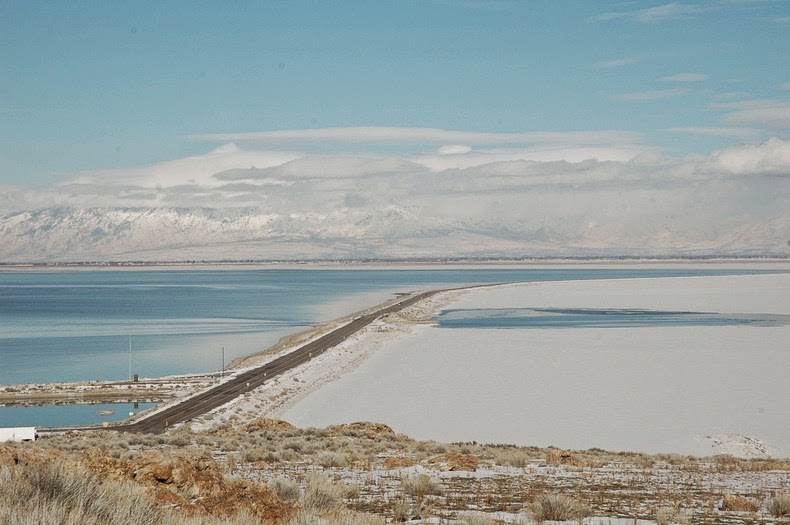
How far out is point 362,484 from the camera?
1616 centimetres

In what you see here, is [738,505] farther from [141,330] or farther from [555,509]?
[141,330]

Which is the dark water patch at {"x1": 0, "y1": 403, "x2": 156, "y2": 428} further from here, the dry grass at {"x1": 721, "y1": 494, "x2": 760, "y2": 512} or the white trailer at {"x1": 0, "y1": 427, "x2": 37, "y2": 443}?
the dry grass at {"x1": 721, "y1": 494, "x2": 760, "y2": 512}

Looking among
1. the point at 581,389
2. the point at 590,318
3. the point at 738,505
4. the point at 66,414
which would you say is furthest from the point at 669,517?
the point at 590,318

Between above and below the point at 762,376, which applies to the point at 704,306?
above

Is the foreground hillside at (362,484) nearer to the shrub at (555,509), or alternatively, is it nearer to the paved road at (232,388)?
the shrub at (555,509)

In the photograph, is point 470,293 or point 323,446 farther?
point 470,293

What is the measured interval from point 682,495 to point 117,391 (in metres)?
37.8

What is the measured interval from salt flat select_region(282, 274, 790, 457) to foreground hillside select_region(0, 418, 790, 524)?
8345 mm

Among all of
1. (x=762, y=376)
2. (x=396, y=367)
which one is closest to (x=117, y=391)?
(x=396, y=367)

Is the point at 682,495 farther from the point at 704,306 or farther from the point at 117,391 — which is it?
the point at 704,306

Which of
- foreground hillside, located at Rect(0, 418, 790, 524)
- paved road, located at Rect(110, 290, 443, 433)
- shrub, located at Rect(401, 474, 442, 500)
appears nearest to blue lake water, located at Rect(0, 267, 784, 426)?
paved road, located at Rect(110, 290, 443, 433)

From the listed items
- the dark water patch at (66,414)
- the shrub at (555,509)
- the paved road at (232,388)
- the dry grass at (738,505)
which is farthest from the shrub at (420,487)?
the dark water patch at (66,414)

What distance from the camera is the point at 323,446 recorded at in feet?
73.3

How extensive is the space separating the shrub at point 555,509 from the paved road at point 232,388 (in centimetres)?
2107
